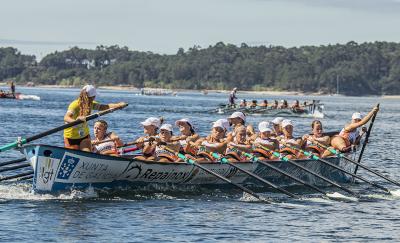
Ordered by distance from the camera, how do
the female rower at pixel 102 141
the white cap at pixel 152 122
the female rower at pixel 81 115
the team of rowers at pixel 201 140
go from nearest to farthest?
the female rower at pixel 81 115
the team of rowers at pixel 201 140
the female rower at pixel 102 141
the white cap at pixel 152 122

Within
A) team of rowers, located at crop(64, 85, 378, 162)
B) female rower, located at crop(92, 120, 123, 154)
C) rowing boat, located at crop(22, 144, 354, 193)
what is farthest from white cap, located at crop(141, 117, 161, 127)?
rowing boat, located at crop(22, 144, 354, 193)

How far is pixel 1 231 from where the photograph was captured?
55.8ft

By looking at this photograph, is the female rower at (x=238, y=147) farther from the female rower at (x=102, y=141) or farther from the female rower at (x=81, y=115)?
the female rower at (x=81, y=115)

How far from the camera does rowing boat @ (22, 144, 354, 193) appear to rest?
62.3 ft

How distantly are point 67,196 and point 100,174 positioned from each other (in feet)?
2.85

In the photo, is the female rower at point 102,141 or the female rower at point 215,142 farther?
the female rower at point 215,142

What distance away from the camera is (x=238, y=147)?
23281 mm

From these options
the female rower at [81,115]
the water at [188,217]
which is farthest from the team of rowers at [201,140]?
the water at [188,217]

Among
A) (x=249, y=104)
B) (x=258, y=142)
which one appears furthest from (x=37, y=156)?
(x=249, y=104)

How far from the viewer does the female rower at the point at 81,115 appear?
63.7ft

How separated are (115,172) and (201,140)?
348 centimetres

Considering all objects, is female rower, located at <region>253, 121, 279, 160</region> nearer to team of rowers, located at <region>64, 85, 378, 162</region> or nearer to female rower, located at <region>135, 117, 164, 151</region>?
team of rowers, located at <region>64, 85, 378, 162</region>

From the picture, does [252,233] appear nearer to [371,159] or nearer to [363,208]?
[363,208]

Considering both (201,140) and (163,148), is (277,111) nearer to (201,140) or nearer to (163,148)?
(201,140)
